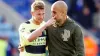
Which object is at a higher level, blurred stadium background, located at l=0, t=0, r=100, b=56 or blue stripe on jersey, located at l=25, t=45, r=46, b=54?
blurred stadium background, located at l=0, t=0, r=100, b=56

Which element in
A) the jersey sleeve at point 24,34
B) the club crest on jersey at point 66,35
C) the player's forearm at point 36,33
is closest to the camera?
the player's forearm at point 36,33

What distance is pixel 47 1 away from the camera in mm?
10758

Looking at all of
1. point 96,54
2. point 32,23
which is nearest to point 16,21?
point 96,54

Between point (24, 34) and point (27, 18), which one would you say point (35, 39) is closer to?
point (24, 34)

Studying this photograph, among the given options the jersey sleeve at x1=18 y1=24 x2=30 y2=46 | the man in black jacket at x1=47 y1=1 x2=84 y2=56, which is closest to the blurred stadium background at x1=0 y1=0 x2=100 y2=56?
the jersey sleeve at x1=18 y1=24 x2=30 y2=46

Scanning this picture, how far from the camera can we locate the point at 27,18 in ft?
34.9

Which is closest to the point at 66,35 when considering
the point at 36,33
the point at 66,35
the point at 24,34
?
the point at 66,35

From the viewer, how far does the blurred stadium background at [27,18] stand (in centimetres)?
1027

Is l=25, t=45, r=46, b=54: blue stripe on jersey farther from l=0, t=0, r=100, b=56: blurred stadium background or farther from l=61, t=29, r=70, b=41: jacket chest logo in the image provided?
l=0, t=0, r=100, b=56: blurred stadium background

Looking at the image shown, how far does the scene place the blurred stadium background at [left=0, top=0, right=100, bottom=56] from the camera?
10273 mm

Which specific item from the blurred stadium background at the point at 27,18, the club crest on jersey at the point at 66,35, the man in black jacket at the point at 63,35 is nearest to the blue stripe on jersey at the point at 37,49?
the man in black jacket at the point at 63,35

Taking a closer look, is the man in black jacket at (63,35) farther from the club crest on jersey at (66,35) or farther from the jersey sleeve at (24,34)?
the jersey sleeve at (24,34)

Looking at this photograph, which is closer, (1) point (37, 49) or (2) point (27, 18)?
(1) point (37, 49)

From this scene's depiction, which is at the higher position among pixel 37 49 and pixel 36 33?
pixel 36 33
